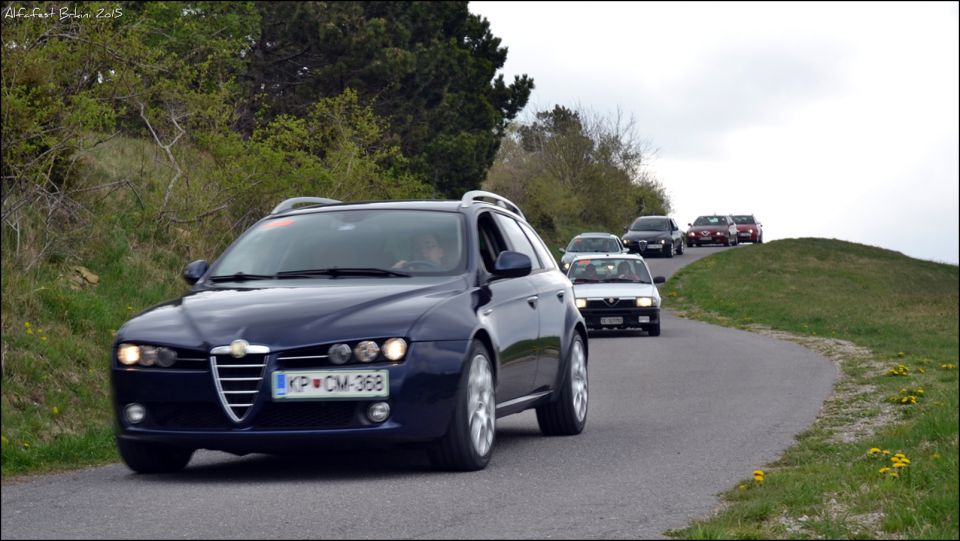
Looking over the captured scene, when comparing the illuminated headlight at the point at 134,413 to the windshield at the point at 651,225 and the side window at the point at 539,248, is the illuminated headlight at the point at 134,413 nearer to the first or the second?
the side window at the point at 539,248

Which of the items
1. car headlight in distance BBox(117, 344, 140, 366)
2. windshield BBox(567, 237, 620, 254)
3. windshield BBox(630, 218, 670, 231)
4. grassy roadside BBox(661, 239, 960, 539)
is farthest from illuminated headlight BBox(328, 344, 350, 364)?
windshield BBox(630, 218, 670, 231)

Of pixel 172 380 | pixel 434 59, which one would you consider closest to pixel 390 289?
pixel 172 380

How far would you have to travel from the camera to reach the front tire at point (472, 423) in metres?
8.47

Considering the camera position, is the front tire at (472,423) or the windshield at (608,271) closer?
the front tire at (472,423)

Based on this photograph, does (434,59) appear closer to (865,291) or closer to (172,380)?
(865,291)

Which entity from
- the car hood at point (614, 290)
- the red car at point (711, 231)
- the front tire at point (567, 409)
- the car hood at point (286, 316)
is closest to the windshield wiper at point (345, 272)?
the car hood at point (286, 316)

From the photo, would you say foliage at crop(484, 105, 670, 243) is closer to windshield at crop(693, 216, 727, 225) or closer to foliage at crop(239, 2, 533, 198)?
windshield at crop(693, 216, 727, 225)

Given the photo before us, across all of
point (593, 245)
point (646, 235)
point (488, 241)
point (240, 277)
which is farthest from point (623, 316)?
point (646, 235)

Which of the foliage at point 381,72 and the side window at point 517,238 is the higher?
the foliage at point 381,72

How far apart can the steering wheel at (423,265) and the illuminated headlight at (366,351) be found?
131 centimetres

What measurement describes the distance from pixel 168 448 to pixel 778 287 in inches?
1466

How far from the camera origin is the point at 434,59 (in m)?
43.1

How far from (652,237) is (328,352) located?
5306 centimetres

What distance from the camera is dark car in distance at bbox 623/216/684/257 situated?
2372 inches
